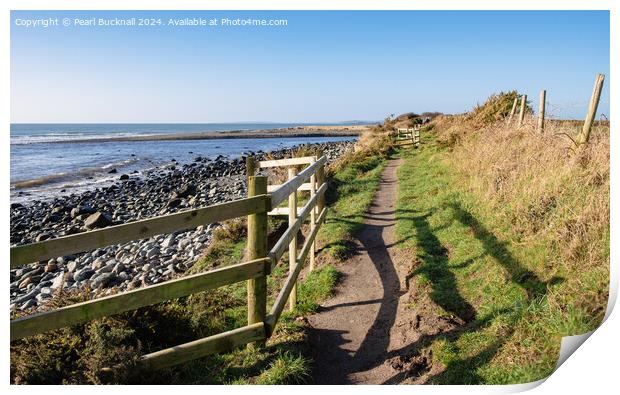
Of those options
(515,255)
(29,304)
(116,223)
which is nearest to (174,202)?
(116,223)

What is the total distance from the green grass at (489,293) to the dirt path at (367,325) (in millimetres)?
313

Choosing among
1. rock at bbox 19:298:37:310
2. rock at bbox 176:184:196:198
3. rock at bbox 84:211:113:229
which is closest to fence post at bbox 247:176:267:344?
rock at bbox 19:298:37:310

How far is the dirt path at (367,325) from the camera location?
463 centimetres

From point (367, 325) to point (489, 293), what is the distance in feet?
5.24

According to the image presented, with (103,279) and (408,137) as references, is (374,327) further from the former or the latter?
(408,137)

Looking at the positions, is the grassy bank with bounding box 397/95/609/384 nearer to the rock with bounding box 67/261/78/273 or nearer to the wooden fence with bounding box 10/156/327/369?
the wooden fence with bounding box 10/156/327/369

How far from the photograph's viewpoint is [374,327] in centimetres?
554

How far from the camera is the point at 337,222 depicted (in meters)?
9.91

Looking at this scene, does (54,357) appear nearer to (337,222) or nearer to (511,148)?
(337,222)

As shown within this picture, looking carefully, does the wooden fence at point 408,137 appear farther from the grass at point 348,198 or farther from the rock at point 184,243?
the rock at point 184,243

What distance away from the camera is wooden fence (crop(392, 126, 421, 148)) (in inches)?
1056

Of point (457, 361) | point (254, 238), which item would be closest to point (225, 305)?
point (254, 238)

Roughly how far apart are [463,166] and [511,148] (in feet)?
7.32

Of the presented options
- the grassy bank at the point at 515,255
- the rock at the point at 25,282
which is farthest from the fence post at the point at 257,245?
the rock at the point at 25,282
